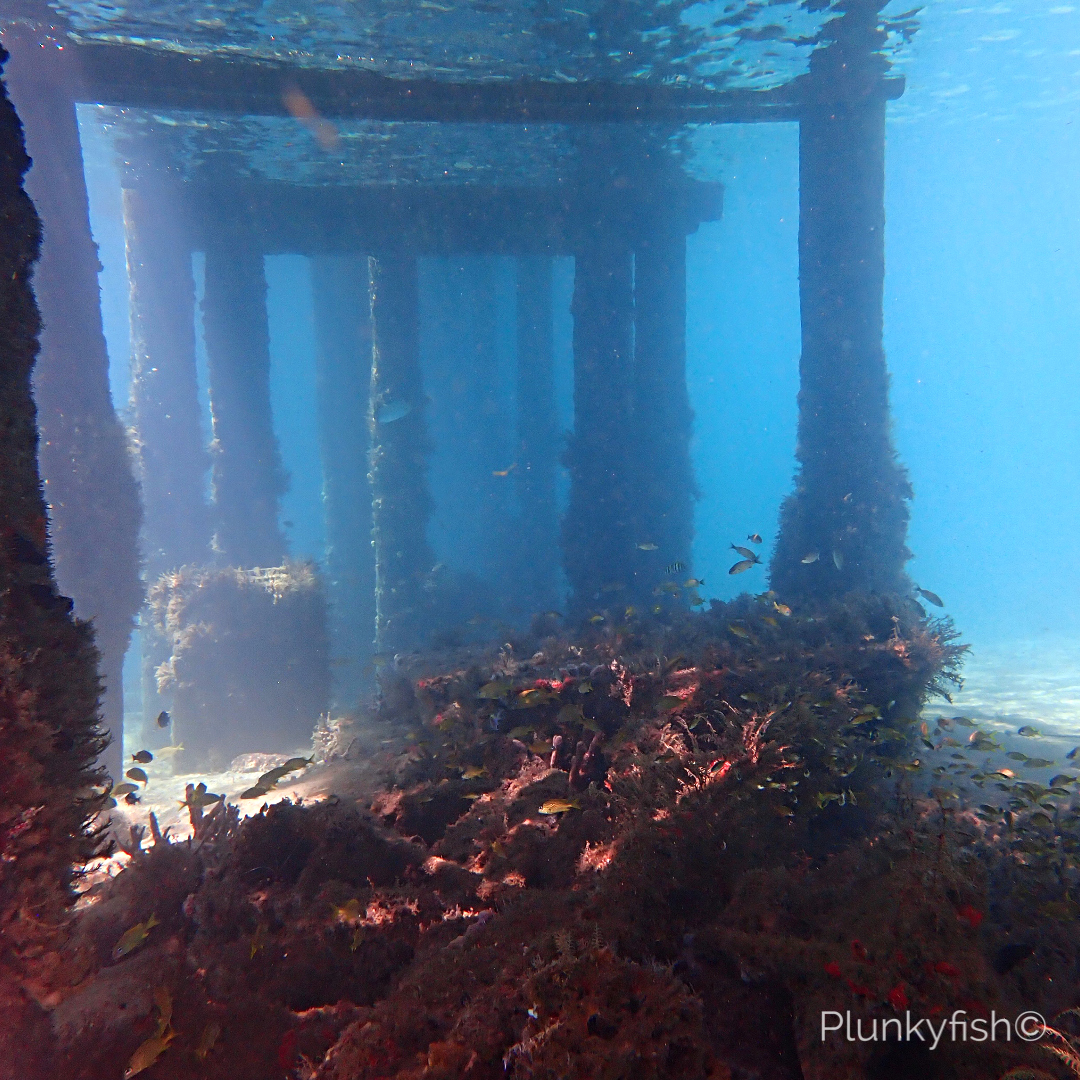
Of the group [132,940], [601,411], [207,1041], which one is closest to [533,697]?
[132,940]

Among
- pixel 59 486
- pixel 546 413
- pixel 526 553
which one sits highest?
pixel 546 413

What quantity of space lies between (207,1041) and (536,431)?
21.8 meters

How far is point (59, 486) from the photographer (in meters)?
10.4

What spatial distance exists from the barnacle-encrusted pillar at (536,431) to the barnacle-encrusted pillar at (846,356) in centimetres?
1092

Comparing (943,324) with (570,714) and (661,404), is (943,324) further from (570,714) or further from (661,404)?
(570,714)

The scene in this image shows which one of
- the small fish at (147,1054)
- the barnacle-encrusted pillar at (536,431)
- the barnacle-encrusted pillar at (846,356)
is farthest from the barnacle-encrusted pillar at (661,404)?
the small fish at (147,1054)

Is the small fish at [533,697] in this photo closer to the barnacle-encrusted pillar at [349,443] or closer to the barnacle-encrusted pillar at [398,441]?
the barnacle-encrusted pillar at [398,441]

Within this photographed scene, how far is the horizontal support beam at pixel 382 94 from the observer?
11.6 meters

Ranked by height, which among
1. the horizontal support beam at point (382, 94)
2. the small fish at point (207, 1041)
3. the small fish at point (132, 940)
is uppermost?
the horizontal support beam at point (382, 94)

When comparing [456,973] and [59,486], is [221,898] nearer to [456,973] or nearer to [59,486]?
[456,973]

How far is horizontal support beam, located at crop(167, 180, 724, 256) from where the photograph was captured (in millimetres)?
17656

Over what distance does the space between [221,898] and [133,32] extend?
1749 centimetres

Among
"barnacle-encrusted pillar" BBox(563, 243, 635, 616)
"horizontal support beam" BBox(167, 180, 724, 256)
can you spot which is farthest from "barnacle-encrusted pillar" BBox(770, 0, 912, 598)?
"horizontal support beam" BBox(167, 180, 724, 256)

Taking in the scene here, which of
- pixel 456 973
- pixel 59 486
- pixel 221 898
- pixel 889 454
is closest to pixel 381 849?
pixel 221 898
